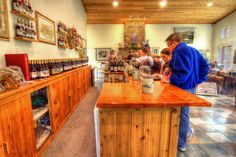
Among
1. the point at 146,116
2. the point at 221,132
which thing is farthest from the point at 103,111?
the point at 221,132

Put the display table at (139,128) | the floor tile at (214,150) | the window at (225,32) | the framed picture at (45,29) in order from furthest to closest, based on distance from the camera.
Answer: the window at (225,32) → the framed picture at (45,29) → the floor tile at (214,150) → the display table at (139,128)

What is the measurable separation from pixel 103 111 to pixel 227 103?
4444mm

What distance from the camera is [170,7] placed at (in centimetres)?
686

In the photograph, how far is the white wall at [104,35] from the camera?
8.69 m

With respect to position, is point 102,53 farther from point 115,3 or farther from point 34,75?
point 34,75

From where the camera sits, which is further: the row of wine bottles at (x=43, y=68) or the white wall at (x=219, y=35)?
the white wall at (x=219, y=35)

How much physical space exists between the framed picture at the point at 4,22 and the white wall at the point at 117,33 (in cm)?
724

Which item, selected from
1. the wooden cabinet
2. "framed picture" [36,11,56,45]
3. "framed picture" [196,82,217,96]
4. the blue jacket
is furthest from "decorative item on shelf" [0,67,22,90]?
"framed picture" [196,82,217,96]

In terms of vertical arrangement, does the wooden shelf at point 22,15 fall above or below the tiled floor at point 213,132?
above

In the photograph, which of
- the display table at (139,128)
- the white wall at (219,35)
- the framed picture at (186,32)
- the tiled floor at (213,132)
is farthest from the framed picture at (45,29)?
the white wall at (219,35)

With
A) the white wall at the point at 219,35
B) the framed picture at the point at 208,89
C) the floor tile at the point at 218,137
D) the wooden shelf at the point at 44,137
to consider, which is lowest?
the floor tile at the point at 218,137

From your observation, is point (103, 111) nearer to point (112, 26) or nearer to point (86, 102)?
point (86, 102)

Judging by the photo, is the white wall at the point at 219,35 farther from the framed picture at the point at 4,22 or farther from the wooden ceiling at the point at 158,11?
the framed picture at the point at 4,22

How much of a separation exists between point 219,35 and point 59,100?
9.70 m
